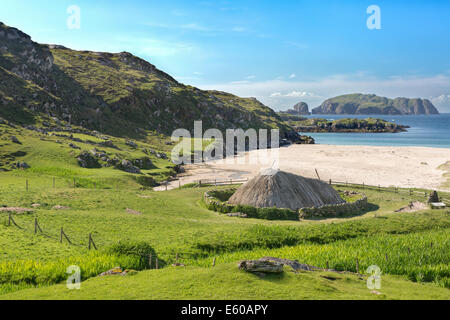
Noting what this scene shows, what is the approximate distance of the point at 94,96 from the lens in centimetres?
14012

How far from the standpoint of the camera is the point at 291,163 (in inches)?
3935

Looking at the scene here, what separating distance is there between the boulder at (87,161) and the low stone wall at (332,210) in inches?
1815

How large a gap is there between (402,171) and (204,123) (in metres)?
103

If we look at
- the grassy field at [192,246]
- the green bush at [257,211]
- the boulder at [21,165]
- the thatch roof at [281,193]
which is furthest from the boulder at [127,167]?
the thatch roof at [281,193]

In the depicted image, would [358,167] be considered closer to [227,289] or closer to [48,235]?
[48,235]

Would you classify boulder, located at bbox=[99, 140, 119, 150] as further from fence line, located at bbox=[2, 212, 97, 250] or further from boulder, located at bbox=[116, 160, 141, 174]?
fence line, located at bbox=[2, 212, 97, 250]

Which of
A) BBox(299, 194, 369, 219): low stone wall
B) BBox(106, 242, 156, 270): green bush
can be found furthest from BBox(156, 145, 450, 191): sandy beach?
BBox(106, 242, 156, 270): green bush

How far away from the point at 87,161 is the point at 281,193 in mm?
44290

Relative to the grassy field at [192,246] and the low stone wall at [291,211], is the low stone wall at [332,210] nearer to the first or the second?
the low stone wall at [291,211]

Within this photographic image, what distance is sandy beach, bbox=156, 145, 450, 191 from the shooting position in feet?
236

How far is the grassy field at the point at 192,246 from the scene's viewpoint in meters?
14.2

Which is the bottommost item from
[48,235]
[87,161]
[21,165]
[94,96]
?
[48,235]

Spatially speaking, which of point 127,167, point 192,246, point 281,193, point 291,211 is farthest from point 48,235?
point 127,167
